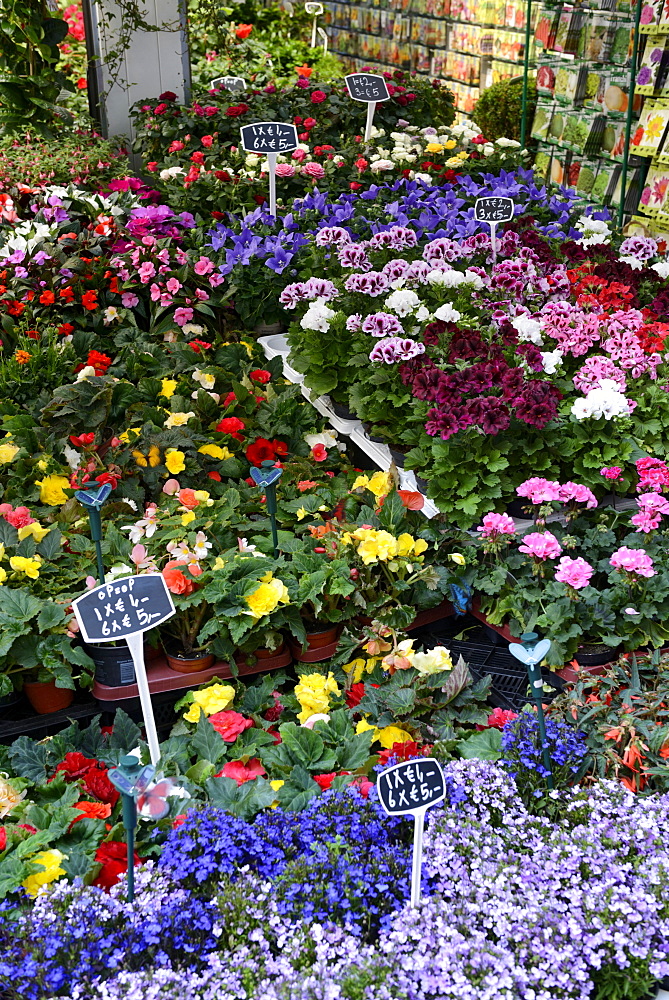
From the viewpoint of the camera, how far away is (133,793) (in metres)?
1.45

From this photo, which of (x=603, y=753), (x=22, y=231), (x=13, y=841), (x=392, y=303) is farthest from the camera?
(x=22, y=231)

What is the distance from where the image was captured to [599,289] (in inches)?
126

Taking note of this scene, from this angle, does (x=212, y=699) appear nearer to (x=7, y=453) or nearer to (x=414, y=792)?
(x=414, y=792)

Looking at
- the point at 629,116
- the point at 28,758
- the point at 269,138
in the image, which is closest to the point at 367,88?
the point at 269,138

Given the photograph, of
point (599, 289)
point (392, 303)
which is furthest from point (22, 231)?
point (599, 289)

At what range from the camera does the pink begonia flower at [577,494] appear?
91.1 inches

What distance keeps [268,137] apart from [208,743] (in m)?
2.59

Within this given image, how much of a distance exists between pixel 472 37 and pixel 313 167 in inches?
191

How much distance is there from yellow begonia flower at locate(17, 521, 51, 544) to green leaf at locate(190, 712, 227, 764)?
29.9 inches

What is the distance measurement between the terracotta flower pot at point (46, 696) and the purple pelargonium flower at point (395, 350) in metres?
1.27

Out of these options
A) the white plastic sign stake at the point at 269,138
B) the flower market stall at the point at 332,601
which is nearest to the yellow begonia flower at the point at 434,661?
the flower market stall at the point at 332,601

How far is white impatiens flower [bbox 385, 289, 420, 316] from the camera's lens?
291cm

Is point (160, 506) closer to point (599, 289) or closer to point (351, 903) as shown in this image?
point (351, 903)

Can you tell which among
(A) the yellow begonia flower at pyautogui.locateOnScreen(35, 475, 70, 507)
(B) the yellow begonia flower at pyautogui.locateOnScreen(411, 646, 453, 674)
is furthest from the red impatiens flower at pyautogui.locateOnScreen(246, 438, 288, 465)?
(B) the yellow begonia flower at pyautogui.locateOnScreen(411, 646, 453, 674)
